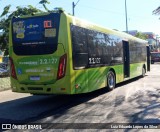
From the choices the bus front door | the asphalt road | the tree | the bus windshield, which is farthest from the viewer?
the tree

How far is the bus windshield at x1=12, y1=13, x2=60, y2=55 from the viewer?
11328 millimetres

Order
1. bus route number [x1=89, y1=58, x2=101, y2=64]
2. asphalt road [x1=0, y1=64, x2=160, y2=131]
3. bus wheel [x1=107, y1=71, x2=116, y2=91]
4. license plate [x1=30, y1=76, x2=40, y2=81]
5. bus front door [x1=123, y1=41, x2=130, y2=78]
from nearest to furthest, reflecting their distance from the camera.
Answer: asphalt road [x1=0, y1=64, x2=160, y2=131] → license plate [x1=30, y1=76, x2=40, y2=81] → bus route number [x1=89, y1=58, x2=101, y2=64] → bus wheel [x1=107, y1=71, x2=116, y2=91] → bus front door [x1=123, y1=41, x2=130, y2=78]

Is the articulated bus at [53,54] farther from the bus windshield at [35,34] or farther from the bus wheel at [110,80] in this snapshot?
the bus wheel at [110,80]

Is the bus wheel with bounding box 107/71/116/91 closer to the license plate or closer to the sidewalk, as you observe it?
the license plate

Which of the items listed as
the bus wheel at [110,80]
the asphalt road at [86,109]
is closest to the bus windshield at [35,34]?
the asphalt road at [86,109]

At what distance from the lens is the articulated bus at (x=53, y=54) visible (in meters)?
11.2

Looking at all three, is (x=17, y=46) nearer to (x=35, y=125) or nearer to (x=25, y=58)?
(x=25, y=58)

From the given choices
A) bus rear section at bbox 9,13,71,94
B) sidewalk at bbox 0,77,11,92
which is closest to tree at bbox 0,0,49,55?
sidewalk at bbox 0,77,11,92

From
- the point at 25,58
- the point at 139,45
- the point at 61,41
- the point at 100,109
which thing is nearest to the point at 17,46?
the point at 25,58

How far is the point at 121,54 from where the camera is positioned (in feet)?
57.8

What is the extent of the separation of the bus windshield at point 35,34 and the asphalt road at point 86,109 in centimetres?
197

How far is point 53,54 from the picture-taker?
1130 cm

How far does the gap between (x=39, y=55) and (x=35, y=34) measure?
0.74m

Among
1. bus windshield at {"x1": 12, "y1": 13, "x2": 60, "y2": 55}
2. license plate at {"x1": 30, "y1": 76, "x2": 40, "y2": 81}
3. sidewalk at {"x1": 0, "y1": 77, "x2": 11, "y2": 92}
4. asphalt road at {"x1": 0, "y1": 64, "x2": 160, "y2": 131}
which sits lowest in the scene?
asphalt road at {"x1": 0, "y1": 64, "x2": 160, "y2": 131}
